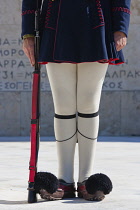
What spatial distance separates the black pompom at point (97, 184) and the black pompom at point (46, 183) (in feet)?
0.65

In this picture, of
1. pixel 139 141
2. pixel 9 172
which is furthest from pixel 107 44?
pixel 139 141

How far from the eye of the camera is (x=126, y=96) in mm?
10414

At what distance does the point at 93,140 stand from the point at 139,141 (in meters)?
5.14

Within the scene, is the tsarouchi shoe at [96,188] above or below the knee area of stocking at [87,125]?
below

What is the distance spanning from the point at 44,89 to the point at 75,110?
20.0ft

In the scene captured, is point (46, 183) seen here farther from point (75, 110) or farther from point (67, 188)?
point (75, 110)

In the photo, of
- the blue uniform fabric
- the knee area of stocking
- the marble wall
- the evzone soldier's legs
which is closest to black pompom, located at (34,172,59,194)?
the evzone soldier's legs

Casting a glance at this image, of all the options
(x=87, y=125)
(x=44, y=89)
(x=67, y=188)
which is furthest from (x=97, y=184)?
(x=44, y=89)

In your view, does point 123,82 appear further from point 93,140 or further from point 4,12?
point 93,140

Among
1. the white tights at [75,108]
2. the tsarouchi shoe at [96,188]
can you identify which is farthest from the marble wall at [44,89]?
the tsarouchi shoe at [96,188]

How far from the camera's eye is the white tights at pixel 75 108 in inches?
163

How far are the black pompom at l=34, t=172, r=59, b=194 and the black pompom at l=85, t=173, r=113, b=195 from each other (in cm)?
20

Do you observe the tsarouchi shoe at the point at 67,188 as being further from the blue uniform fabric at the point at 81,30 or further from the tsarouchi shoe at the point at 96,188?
the blue uniform fabric at the point at 81,30

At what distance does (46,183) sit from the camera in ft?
13.2
